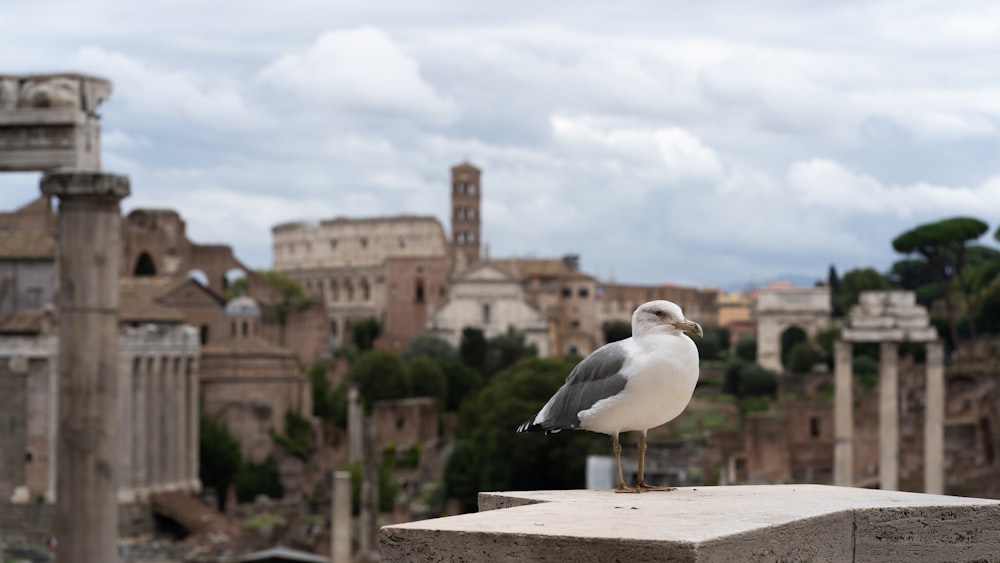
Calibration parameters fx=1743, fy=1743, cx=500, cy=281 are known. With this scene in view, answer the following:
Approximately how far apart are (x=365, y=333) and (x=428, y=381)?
25.3 m

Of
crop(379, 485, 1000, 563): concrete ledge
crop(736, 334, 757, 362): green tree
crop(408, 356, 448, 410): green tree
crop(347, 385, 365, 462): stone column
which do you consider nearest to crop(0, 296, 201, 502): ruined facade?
crop(347, 385, 365, 462): stone column

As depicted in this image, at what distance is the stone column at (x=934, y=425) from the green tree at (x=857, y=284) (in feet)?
157

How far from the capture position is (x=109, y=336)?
1071 cm

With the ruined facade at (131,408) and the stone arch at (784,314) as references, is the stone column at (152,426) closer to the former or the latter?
the ruined facade at (131,408)

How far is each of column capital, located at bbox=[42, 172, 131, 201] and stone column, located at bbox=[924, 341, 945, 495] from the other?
17.2 metres

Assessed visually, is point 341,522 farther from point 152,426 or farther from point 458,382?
point 458,382

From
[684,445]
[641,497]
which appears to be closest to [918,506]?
[641,497]

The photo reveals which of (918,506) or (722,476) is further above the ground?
(918,506)

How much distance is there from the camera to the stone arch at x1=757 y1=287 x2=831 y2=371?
72.4m

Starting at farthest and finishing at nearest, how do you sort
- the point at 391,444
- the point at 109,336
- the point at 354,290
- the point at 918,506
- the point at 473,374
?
the point at 354,290 → the point at 473,374 → the point at 391,444 → the point at 109,336 → the point at 918,506

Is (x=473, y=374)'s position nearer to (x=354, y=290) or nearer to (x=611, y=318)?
(x=611, y=318)

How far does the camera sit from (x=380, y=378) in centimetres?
5916

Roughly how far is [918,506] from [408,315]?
274 ft

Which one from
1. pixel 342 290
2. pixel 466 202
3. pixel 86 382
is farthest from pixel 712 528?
pixel 342 290
